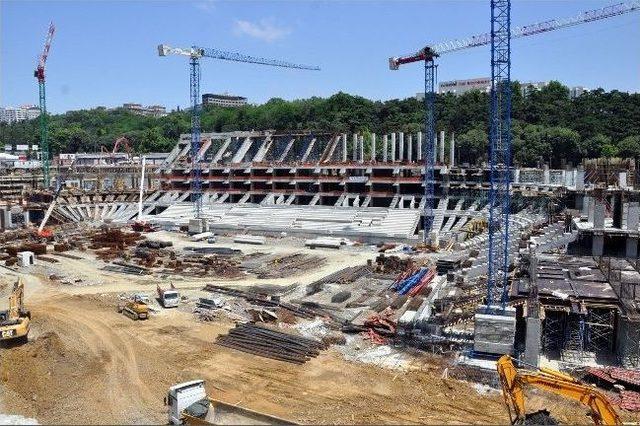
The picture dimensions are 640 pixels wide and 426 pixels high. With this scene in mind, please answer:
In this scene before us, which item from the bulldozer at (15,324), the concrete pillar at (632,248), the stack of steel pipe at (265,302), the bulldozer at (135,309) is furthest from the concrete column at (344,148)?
the bulldozer at (15,324)

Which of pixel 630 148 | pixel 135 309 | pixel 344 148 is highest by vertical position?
pixel 344 148

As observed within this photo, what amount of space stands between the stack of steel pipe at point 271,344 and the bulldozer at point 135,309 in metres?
5.34

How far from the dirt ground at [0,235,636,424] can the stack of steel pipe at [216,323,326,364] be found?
1.60 feet

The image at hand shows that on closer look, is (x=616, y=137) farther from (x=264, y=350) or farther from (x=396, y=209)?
(x=264, y=350)

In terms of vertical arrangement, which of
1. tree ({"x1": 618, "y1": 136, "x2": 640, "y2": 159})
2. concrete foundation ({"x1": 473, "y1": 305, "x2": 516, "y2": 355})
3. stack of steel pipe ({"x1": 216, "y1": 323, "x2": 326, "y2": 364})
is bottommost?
stack of steel pipe ({"x1": 216, "y1": 323, "x2": 326, "y2": 364})

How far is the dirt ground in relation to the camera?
1728 cm

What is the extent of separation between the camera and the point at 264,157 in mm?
81938

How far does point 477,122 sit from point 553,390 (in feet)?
246

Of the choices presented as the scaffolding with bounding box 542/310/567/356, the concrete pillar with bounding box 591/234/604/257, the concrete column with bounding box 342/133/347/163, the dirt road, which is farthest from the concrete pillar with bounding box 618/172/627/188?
the dirt road

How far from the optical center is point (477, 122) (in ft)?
279

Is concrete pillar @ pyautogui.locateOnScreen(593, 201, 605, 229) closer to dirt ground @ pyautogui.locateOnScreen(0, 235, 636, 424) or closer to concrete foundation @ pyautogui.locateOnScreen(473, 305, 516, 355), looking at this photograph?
concrete foundation @ pyautogui.locateOnScreen(473, 305, 516, 355)

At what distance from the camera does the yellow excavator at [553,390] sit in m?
14.2

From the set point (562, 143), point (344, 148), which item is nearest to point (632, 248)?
point (562, 143)

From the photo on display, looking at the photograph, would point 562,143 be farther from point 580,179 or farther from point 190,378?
point 190,378
